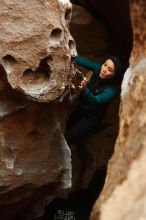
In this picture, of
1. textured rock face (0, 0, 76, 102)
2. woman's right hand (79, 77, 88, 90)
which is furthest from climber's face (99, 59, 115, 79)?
textured rock face (0, 0, 76, 102)

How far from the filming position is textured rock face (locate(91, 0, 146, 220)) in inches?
58.4

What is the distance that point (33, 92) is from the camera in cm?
322

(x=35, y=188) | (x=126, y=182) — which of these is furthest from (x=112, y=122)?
(x=126, y=182)

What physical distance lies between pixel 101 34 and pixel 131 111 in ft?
11.4

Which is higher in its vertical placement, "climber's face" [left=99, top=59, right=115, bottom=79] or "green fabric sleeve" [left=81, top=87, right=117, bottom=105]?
"climber's face" [left=99, top=59, right=115, bottom=79]

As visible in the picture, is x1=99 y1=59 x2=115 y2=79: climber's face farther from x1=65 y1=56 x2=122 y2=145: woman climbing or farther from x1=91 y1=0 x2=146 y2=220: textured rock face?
x1=91 y1=0 x2=146 y2=220: textured rock face

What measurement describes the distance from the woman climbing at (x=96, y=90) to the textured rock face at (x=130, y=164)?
143 centimetres

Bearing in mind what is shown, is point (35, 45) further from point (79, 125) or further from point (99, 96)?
point (79, 125)

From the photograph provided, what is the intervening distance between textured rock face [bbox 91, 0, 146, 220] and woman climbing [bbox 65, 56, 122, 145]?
56.4 inches

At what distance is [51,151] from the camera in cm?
381

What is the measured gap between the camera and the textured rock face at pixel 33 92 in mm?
3133

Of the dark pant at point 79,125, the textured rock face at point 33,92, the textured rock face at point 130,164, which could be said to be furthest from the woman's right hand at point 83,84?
the textured rock face at point 130,164

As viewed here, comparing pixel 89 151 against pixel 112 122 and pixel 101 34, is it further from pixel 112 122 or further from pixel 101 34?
pixel 101 34

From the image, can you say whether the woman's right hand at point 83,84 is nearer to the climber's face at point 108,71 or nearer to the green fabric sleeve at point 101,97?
the green fabric sleeve at point 101,97
